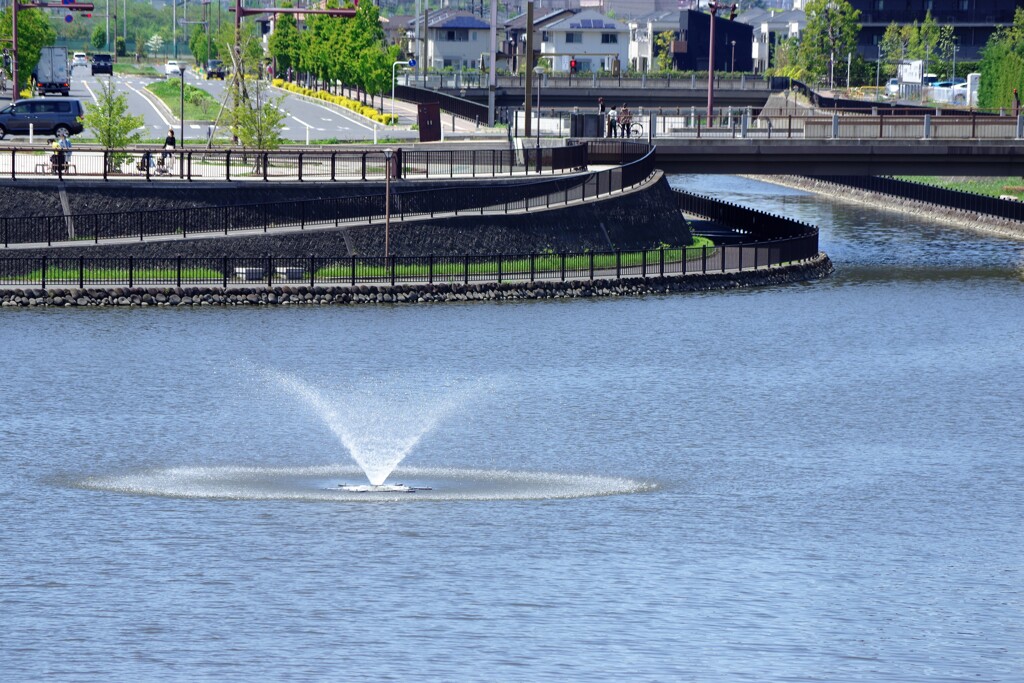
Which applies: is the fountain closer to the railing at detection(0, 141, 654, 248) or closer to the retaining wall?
the retaining wall

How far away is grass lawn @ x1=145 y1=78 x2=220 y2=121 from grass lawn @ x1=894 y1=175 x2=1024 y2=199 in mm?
44770

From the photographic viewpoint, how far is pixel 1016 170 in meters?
80.8

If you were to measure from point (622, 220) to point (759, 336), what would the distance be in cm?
1643

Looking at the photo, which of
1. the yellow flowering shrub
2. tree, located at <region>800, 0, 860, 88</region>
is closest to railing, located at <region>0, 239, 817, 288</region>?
the yellow flowering shrub

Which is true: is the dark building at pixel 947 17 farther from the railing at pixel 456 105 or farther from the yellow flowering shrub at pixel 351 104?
the railing at pixel 456 105

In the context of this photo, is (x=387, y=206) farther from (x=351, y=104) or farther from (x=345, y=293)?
(x=351, y=104)

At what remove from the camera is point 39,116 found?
83375 mm

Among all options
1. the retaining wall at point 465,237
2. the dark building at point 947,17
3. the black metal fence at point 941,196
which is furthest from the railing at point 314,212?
the dark building at point 947,17

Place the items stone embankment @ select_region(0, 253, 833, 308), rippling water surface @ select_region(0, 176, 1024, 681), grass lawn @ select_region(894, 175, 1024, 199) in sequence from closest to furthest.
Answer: rippling water surface @ select_region(0, 176, 1024, 681), stone embankment @ select_region(0, 253, 833, 308), grass lawn @ select_region(894, 175, 1024, 199)

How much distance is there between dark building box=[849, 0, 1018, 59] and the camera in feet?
608

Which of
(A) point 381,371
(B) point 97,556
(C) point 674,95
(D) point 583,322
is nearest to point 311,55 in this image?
(C) point 674,95

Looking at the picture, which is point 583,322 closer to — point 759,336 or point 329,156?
point 759,336

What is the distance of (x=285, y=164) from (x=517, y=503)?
138 feet

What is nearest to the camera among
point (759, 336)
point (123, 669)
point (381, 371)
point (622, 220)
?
point (123, 669)
